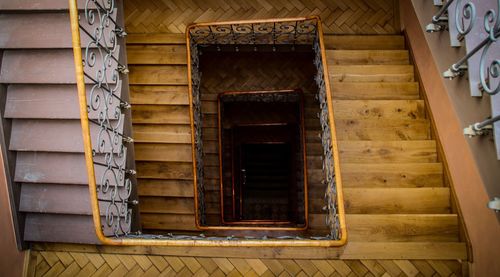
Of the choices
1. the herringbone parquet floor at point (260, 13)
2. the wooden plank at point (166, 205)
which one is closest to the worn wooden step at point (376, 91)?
the herringbone parquet floor at point (260, 13)

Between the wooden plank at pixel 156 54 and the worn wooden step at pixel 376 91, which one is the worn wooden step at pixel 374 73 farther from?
the wooden plank at pixel 156 54

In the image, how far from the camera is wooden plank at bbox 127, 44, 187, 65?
4039mm

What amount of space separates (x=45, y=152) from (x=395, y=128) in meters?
3.01

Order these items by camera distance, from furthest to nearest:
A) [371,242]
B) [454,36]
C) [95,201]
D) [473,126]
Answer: [371,242], [95,201], [454,36], [473,126]

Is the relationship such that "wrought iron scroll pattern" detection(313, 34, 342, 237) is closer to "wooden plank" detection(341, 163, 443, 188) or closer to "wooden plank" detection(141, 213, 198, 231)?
"wooden plank" detection(341, 163, 443, 188)

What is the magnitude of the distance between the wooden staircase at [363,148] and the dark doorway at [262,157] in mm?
1329

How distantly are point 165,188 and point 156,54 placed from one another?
1511 mm

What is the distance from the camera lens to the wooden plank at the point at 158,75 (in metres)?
3.99

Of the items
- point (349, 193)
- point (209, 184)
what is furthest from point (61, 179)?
point (209, 184)

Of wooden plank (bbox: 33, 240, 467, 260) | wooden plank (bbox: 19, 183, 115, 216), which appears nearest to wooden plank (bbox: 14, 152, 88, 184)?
wooden plank (bbox: 19, 183, 115, 216)

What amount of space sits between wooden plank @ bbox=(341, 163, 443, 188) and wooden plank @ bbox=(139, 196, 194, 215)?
1751mm

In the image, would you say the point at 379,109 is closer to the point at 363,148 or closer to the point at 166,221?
the point at 363,148

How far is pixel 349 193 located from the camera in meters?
2.92

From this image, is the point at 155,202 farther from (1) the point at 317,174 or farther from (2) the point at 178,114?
(1) the point at 317,174
